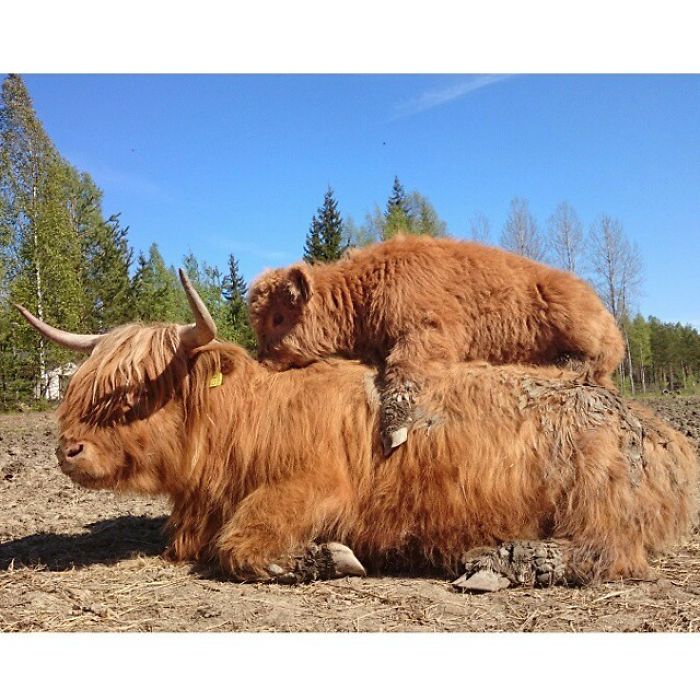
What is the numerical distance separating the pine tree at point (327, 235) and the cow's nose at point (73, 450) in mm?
2483

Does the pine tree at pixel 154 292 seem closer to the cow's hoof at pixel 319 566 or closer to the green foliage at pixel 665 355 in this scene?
the cow's hoof at pixel 319 566

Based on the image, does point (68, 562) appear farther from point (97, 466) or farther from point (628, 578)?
point (628, 578)

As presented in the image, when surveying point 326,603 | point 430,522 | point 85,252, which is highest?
point 85,252

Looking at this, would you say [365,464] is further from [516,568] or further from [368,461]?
[516,568]

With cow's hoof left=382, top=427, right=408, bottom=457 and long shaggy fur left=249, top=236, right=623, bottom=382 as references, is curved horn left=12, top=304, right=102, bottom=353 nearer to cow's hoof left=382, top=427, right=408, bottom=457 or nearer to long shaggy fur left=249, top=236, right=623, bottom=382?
long shaggy fur left=249, top=236, right=623, bottom=382

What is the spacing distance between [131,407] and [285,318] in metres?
1.18

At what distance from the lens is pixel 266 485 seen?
156 inches

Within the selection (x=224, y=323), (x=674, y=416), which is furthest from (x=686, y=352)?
(x=224, y=323)

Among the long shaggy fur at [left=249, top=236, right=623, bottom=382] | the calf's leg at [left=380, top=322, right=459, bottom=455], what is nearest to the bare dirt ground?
the calf's leg at [left=380, top=322, right=459, bottom=455]

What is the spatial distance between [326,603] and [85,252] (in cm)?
756

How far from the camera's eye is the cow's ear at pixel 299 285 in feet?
14.8

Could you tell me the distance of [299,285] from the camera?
179 inches

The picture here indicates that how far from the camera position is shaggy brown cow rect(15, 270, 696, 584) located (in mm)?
3637

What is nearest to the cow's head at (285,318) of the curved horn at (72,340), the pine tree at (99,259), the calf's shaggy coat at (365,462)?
the calf's shaggy coat at (365,462)
